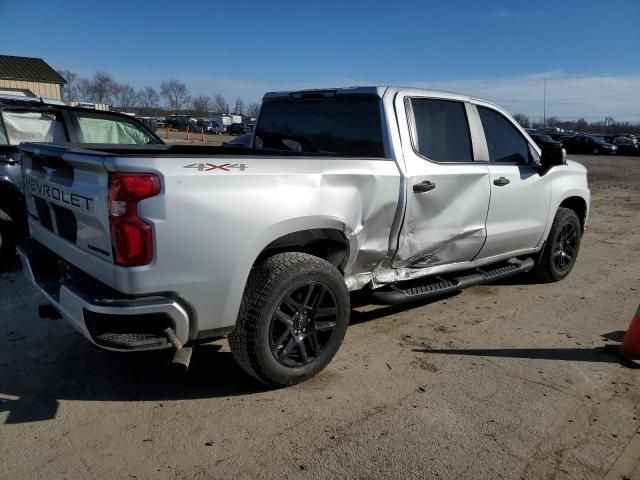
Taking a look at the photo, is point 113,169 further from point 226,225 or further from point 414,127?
point 414,127

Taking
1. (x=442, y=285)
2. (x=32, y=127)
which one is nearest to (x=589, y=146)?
(x=442, y=285)

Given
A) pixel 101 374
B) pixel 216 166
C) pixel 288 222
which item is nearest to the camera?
pixel 216 166

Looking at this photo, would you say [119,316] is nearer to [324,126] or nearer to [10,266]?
[324,126]

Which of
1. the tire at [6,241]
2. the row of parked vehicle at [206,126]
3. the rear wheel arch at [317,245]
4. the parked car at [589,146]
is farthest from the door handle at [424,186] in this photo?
the row of parked vehicle at [206,126]

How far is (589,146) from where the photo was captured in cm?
3988

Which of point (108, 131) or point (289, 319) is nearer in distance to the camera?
point (289, 319)

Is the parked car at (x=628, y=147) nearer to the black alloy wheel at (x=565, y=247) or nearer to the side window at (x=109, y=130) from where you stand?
the black alloy wheel at (x=565, y=247)

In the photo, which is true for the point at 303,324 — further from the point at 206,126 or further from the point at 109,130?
the point at 206,126

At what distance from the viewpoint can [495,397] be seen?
10.9 ft

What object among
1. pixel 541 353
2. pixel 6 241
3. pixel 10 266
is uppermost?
pixel 6 241

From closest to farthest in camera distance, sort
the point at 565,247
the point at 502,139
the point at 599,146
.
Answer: the point at 502,139, the point at 565,247, the point at 599,146

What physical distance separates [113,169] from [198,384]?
1.60 m

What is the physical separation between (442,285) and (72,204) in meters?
2.86

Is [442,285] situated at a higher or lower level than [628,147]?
lower
